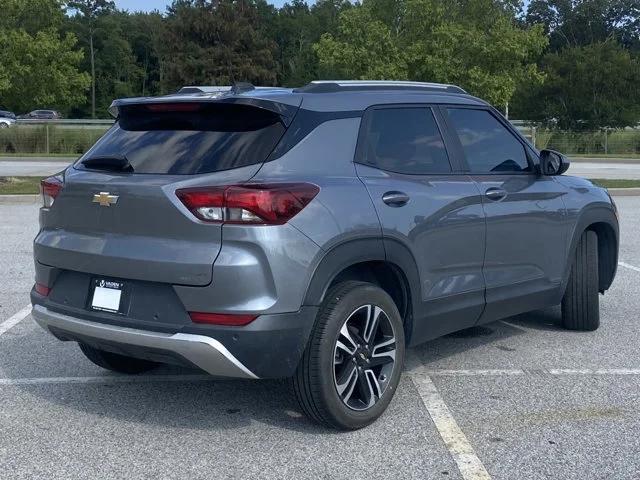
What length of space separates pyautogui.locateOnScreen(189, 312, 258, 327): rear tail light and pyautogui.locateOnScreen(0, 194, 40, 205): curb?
13190 millimetres

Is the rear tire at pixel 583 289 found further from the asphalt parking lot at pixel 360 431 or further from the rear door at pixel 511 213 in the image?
the rear door at pixel 511 213

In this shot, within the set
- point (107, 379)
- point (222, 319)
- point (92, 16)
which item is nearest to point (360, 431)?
point (222, 319)

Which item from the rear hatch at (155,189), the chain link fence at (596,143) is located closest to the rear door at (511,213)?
the rear hatch at (155,189)

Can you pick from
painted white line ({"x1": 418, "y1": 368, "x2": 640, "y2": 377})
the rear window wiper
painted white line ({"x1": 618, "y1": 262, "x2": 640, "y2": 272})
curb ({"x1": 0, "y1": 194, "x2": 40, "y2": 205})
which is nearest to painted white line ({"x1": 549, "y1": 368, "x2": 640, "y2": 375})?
painted white line ({"x1": 418, "y1": 368, "x2": 640, "y2": 377})

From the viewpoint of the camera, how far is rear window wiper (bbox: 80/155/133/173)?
4.52m

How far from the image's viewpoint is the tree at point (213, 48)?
2753 inches

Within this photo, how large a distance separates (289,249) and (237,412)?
127 centimetres

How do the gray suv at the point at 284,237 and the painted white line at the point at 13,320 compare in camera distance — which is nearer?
the gray suv at the point at 284,237

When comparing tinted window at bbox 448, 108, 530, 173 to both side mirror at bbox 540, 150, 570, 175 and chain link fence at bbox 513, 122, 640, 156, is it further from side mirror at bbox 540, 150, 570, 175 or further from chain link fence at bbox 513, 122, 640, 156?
chain link fence at bbox 513, 122, 640, 156

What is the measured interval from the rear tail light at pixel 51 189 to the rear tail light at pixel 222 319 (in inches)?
47.6

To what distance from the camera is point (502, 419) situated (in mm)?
4746

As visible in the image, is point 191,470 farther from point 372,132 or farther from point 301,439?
point 372,132

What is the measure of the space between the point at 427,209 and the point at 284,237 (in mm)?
1096

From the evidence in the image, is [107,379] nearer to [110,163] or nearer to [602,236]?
[110,163]
